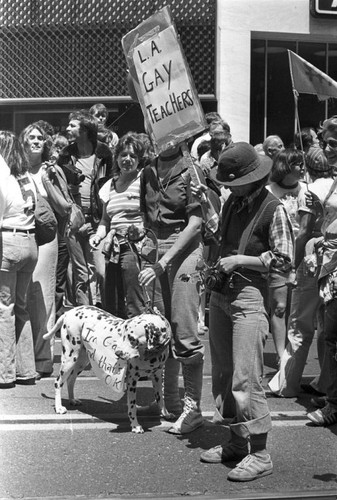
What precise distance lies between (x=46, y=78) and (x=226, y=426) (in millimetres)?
9673

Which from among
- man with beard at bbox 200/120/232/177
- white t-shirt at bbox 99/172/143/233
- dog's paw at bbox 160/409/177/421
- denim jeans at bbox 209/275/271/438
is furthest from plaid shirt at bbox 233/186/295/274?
man with beard at bbox 200/120/232/177

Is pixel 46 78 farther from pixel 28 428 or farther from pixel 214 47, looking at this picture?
pixel 28 428

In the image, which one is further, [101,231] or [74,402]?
[101,231]

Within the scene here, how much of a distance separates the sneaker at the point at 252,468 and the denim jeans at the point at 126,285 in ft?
8.05

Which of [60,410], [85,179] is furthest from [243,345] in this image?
[85,179]

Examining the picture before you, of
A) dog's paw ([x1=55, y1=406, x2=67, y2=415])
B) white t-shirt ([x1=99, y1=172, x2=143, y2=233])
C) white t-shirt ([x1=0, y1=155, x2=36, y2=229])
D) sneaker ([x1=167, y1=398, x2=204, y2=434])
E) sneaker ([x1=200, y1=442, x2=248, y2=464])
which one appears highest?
white t-shirt ([x1=0, y1=155, x2=36, y2=229])

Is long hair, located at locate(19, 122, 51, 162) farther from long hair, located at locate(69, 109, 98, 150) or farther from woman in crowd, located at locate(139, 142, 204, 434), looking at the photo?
woman in crowd, located at locate(139, 142, 204, 434)

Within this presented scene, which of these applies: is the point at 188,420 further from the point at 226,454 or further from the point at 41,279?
the point at 41,279

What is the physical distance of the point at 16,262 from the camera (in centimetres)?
757

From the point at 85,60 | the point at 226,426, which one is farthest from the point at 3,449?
the point at 85,60

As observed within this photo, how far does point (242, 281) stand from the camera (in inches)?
218

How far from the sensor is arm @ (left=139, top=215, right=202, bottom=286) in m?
5.95

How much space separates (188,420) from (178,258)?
1031 millimetres

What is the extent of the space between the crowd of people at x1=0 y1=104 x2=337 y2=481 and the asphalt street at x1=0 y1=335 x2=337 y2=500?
0.15 meters
